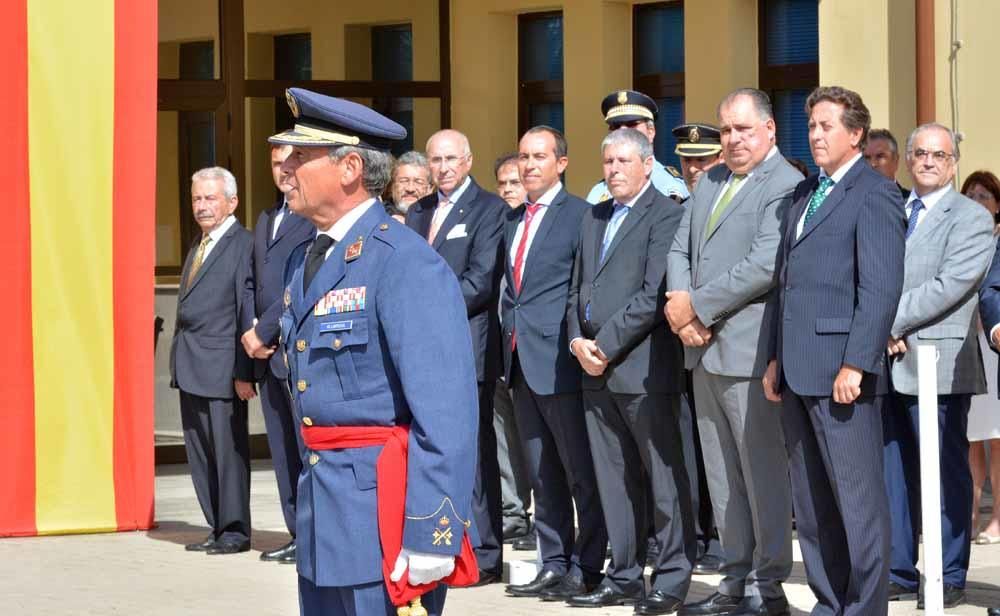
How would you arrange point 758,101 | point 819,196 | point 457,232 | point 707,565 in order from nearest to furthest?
point 819,196 < point 758,101 < point 457,232 < point 707,565

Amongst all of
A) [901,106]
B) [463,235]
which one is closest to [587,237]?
[463,235]

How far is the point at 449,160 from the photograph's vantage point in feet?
25.2

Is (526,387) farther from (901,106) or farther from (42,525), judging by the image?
(901,106)

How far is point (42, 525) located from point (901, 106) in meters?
5.26

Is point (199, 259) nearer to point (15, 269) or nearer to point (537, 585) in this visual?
point (15, 269)

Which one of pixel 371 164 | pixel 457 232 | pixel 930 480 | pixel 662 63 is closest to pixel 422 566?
pixel 371 164

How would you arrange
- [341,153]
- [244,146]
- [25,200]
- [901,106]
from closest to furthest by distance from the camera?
1. [341,153]
2. [25,200]
3. [901,106]
4. [244,146]

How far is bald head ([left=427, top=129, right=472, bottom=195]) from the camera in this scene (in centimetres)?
765

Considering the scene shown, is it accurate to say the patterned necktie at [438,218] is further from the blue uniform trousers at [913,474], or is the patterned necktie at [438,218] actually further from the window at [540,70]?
the window at [540,70]

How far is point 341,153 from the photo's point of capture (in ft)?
13.0

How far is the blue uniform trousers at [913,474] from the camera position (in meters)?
6.86

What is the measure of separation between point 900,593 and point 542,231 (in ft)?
6.61

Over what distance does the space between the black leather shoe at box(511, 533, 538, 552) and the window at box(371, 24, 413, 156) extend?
4589 millimetres

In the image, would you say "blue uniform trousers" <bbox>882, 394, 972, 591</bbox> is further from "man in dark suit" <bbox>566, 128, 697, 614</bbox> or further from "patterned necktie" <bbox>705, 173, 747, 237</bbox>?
"patterned necktie" <bbox>705, 173, 747, 237</bbox>
